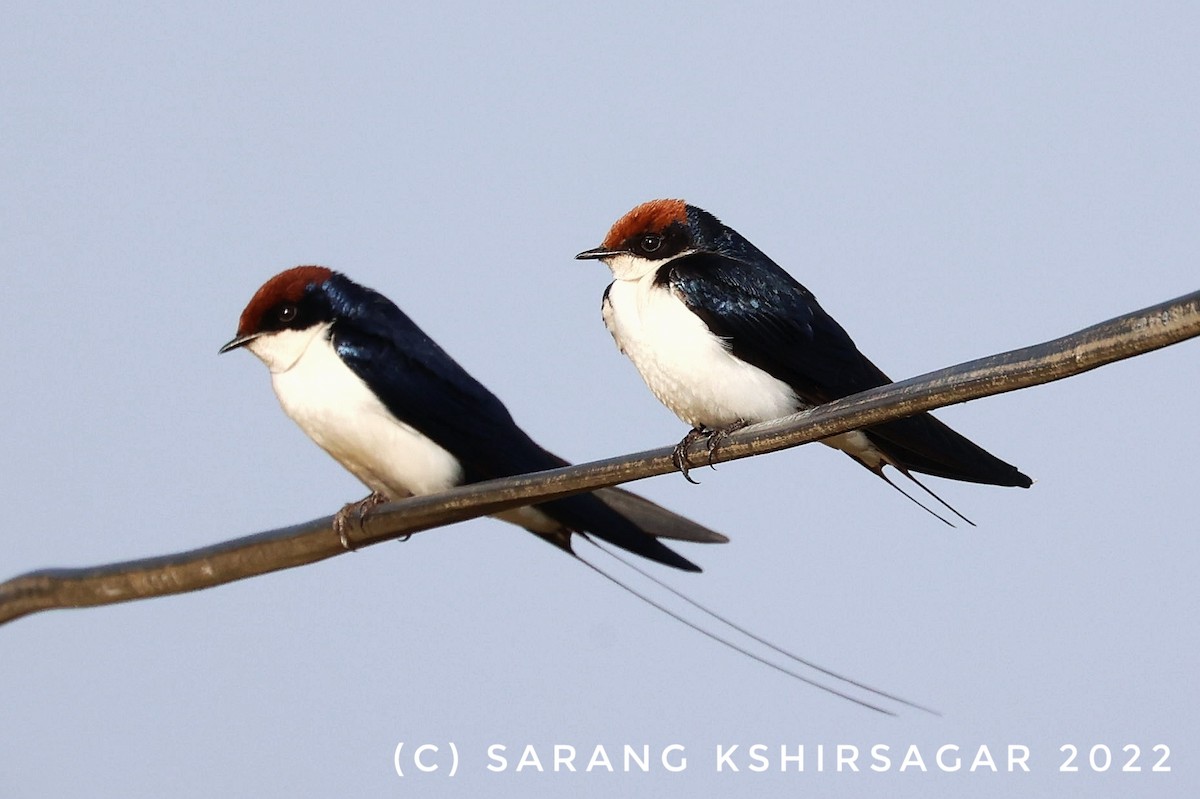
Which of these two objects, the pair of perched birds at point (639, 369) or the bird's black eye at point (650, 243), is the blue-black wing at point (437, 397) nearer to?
the pair of perched birds at point (639, 369)

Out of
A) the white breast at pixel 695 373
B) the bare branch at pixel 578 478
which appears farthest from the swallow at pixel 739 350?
the bare branch at pixel 578 478

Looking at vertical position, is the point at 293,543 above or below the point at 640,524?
below

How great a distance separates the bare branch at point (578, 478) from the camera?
183 centimetres

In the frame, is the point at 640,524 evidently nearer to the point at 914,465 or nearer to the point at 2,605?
the point at 914,465

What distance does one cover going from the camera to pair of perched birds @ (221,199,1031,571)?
10.3 feet

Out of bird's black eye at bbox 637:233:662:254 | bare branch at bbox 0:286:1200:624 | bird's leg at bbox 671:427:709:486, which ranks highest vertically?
bird's black eye at bbox 637:233:662:254

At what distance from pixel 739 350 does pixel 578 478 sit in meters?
0.86

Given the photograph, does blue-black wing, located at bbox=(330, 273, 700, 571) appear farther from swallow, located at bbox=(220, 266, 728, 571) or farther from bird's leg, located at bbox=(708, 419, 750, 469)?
bird's leg, located at bbox=(708, 419, 750, 469)

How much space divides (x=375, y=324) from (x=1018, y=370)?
1.82 metres

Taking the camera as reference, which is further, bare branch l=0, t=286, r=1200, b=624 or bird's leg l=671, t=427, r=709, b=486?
bird's leg l=671, t=427, r=709, b=486

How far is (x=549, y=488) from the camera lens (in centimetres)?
238

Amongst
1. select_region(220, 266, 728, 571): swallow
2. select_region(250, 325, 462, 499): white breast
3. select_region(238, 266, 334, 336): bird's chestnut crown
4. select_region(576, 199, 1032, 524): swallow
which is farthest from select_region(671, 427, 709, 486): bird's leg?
select_region(238, 266, 334, 336): bird's chestnut crown

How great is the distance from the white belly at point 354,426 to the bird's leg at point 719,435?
2.05 ft

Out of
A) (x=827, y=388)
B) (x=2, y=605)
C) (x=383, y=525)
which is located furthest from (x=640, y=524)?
(x=2, y=605)
